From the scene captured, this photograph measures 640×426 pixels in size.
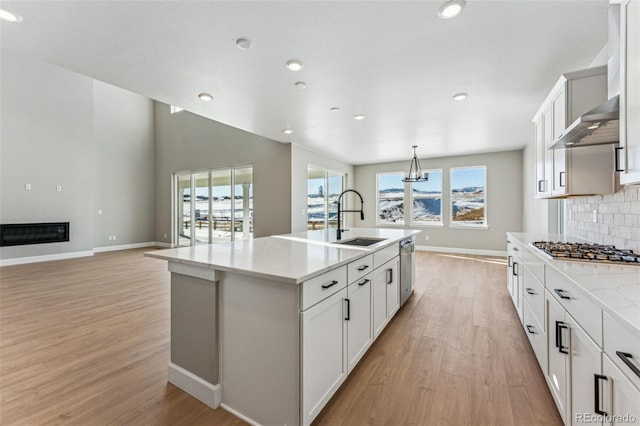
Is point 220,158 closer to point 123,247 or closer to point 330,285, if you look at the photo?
point 123,247

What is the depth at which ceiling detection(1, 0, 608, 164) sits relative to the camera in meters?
1.90

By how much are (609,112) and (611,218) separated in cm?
120

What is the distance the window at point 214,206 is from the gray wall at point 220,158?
28 centimetres

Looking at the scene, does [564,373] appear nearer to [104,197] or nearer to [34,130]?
→ [34,130]

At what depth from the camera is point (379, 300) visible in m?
2.45

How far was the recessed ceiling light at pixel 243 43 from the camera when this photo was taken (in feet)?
7.34

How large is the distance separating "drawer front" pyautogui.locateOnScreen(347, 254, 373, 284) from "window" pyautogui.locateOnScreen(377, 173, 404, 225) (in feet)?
20.0

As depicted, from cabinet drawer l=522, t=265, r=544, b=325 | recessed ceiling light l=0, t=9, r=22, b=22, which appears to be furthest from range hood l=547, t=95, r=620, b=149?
recessed ceiling light l=0, t=9, r=22, b=22

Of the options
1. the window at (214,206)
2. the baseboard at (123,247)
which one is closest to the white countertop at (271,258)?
the window at (214,206)

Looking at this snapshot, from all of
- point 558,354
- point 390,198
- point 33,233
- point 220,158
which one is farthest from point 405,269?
point 33,233

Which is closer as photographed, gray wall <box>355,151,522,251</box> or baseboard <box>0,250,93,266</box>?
baseboard <box>0,250,93,266</box>

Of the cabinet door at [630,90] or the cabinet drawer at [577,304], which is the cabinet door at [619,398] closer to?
the cabinet drawer at [577,304]

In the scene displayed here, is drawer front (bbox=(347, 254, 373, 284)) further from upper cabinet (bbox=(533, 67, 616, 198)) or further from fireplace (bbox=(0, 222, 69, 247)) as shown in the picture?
fireplace (bbox=(0, 222, 69, 247))

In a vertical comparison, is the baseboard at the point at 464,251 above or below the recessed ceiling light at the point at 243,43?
below
